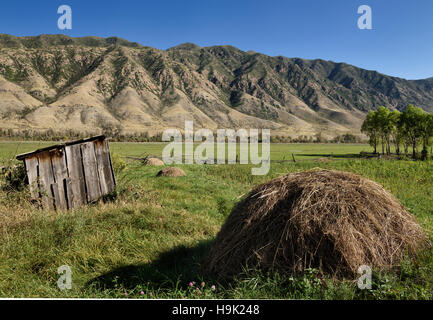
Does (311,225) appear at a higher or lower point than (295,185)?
lower

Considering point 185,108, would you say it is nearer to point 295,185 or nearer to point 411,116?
point 411,116

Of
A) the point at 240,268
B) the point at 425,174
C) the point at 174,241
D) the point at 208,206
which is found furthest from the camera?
the point at 425,174

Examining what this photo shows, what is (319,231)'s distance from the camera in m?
3.46

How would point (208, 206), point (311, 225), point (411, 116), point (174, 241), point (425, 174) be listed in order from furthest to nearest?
point (411, 116), point (425, 174), point (208, 206), point (174, 241), point (311, 225)

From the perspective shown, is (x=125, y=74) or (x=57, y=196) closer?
(x=57, y=196)

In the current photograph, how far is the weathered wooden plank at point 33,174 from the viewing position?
28.5 feet

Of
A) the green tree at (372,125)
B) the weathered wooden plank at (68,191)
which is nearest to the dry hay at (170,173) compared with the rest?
the weathered wooden plank at (68,191)

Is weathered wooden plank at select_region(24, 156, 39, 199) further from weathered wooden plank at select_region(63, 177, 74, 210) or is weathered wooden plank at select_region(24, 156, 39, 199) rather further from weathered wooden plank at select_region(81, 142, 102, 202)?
weathered wooden plank at select_region(81, 142, 102, 202)

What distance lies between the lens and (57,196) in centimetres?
945

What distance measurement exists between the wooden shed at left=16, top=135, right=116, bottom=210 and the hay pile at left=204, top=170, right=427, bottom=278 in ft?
26.0

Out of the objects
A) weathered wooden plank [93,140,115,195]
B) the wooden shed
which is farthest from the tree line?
the wooden shed

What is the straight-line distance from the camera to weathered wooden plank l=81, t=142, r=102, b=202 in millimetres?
10664

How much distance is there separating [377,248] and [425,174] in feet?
69.0
